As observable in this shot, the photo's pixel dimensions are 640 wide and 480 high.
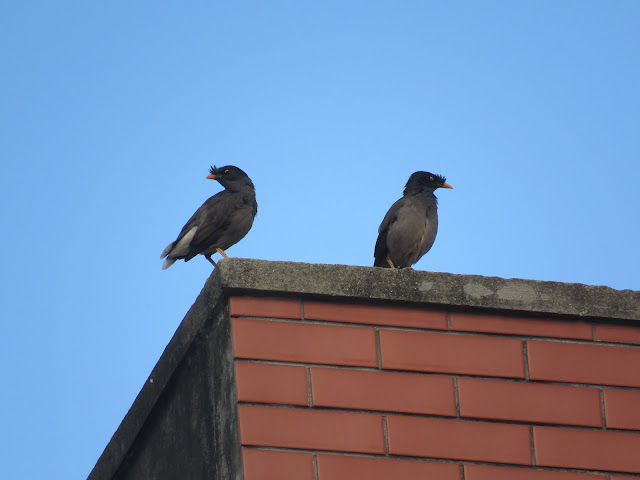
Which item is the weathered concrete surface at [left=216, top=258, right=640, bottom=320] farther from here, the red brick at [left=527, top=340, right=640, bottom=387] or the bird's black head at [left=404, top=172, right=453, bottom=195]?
the bird's black head at [left=404, top=172, right=453, bottom=195]

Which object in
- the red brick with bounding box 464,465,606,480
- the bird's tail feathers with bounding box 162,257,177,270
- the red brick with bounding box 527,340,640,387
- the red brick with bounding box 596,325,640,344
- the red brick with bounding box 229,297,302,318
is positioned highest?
the bird's tail feathers with bounding box 162,257,177,270

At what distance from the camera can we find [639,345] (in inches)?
113

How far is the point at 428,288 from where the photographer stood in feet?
9.12

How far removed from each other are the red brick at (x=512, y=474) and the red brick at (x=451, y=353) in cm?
26

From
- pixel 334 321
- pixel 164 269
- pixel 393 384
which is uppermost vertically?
pixel 164 269

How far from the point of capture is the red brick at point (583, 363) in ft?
9.00

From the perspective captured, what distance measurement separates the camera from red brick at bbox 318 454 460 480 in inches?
96.7

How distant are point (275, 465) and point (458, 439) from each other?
50 centimetres

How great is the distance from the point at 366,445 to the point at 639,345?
912mm

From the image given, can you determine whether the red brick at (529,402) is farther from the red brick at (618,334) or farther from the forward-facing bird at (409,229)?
the forward-facing bird at (409,229)

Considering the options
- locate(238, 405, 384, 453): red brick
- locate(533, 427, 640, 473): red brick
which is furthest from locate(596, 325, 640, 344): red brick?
locate(238, 405, 384, 453): red brick

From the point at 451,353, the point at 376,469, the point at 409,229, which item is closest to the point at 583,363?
the point at 451,353

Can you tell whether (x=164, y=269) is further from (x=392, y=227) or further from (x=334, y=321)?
(x=334, y=321)

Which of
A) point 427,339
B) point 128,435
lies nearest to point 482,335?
point 427,339
